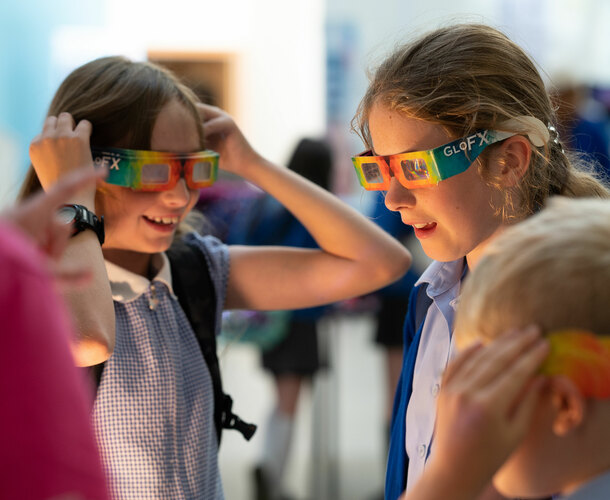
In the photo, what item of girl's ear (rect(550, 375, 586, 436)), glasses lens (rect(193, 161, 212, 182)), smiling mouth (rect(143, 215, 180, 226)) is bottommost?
smiling mouth (rect(143, 215, 180, 226))

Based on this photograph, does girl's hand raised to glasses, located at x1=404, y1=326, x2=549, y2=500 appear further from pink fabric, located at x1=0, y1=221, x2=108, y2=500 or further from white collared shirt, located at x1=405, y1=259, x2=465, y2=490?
white collared shirt, located at x1=405, y1=259, x2=465, y2=490

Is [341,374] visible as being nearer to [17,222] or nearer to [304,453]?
[304,453]

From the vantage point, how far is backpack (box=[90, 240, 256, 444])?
5.95 ft

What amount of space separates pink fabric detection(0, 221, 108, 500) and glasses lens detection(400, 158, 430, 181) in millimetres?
1021

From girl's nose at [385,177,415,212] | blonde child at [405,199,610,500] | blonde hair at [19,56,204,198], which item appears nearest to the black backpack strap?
blonde hair at [19,56,204,198]

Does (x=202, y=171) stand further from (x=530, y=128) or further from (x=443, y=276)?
(x=530, y=128)

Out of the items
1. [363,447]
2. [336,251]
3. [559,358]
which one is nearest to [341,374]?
[363,447]

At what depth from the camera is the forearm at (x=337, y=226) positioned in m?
2.00

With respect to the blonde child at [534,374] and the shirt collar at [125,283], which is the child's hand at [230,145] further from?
the blonde child at [534,374]

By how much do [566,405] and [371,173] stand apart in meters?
0.90

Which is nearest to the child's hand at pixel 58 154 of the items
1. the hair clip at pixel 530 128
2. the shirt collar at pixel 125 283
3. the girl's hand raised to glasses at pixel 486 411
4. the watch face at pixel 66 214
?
the watch face at pixel 66 214

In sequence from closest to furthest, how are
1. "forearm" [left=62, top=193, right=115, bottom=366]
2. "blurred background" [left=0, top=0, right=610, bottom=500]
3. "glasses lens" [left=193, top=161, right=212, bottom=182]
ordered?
"forearm" [left=62, top=193, right=115, bottom=366], "glasses lens" [left=193, top=161, right=212, bottom=182], "blurred background" [left=0, top=0, right=610, bottom=500]

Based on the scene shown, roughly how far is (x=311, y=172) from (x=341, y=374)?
3.02m

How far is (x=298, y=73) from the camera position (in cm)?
989
